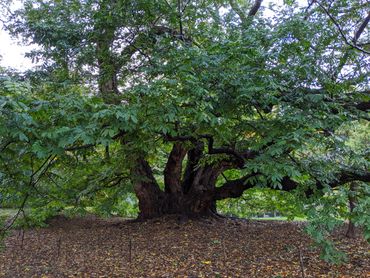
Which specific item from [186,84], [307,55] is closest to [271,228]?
[307,55]

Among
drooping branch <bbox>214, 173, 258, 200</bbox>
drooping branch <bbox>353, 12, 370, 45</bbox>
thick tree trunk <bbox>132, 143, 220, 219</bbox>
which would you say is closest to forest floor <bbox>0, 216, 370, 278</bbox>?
thick tree trunk <bbox>132, 143, 220, 219</bbox>

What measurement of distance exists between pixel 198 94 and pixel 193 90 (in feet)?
0.25

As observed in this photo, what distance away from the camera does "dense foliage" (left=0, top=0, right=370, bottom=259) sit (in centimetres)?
332

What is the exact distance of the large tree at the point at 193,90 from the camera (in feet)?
10.9

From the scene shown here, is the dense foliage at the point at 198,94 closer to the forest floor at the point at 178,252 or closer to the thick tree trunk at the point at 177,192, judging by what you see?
the forest floor at the point at 178,252

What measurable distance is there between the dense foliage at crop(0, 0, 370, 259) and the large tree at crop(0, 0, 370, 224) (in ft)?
0.06

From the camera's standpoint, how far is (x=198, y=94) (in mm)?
3438

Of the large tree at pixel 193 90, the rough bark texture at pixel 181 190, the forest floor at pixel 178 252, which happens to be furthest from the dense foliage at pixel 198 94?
the rough bark texture at pixel 181 190

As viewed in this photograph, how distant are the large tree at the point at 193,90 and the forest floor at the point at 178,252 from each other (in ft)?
3.93

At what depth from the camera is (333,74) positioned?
15.5 feet

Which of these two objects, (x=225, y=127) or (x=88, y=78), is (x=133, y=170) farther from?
(x=225, y=127)

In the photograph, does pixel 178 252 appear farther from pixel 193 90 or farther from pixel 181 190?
pixel 193 90

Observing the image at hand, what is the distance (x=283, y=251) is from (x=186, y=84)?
383 centimetres

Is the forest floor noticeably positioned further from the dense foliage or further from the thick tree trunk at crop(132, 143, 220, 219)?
the dense foliage
